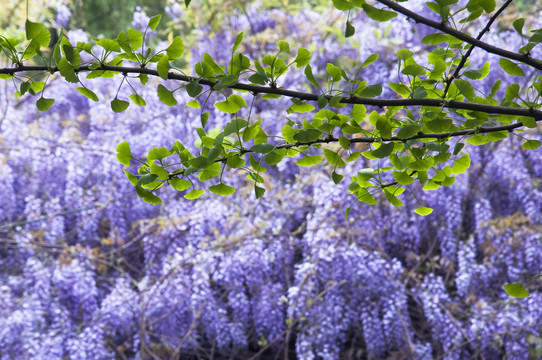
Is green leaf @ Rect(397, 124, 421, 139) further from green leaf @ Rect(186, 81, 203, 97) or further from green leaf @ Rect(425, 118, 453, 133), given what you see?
green leaf @ Rect(186, 81, 203, 97)

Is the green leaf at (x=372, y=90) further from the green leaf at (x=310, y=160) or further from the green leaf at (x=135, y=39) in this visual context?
the green leaf at (x=135, y=39)

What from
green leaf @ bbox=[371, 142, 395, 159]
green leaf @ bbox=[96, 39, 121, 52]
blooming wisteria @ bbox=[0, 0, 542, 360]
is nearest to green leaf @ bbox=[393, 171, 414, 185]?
green leaf @ bbox=[371, 142, 395, 159]

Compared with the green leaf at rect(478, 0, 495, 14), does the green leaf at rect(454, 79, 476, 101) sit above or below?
below

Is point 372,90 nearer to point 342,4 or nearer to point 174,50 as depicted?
point 342,4

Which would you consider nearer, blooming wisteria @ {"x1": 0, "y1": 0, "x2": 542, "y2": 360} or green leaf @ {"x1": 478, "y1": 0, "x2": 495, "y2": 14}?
Result: green leaf @ {"x1": 478, "y1": 0, "x2": 495, "y2": 14}

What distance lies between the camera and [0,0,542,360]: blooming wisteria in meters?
2.89

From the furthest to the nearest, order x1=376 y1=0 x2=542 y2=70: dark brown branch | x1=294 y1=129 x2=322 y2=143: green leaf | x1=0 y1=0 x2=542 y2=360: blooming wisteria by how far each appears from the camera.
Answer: x1=0 y1=0 x2=542 y2=360: blooming wisteria, x1=294 y1=129 x2=322 y2=143: green leaf, x1=376 y1=0 x2=542 y2=70: dark brown branch

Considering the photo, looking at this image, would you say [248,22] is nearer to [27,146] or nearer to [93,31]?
[27,146]

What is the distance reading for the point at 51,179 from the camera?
12.8 ft

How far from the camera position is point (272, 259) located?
3.01 m

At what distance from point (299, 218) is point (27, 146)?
6.73ft

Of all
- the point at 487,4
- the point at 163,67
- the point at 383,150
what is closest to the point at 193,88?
the point at 163,67

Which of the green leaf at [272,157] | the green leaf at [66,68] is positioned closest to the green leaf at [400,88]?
the green leaf at [272,157]

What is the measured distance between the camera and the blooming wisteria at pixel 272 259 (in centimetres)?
289
